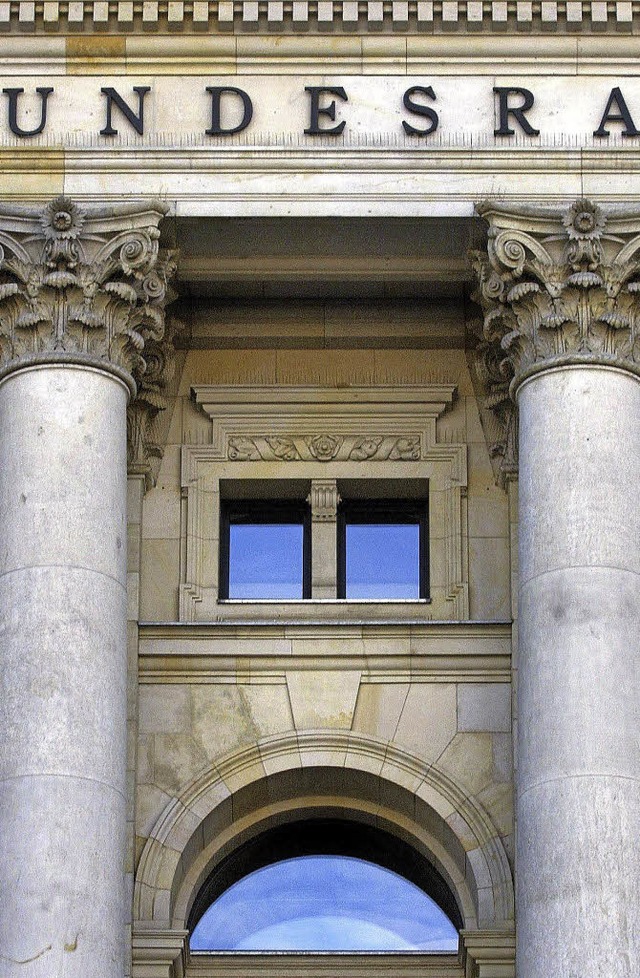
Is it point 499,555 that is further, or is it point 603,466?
point 499,555

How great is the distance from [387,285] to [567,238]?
2.88 metres

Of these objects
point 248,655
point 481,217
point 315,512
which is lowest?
point 248,655

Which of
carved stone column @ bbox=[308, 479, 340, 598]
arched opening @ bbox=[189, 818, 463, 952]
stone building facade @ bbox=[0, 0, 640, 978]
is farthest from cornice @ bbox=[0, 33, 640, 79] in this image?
arched opening @ bbox=[189, 818, 463, 952]

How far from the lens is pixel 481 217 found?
3012cm

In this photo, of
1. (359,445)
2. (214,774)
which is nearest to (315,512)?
(359,445)

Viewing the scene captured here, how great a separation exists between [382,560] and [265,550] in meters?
1.40

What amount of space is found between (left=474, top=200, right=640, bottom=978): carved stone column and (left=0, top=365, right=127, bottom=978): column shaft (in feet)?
13.7

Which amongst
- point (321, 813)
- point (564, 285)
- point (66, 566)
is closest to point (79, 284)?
point (66, 566)

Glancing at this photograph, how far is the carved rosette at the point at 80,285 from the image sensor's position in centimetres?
2941

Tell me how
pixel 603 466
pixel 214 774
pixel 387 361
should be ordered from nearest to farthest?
pixel 603 466 → pixel 214 774 → pixel 387 361

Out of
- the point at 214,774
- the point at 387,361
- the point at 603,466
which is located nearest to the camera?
the point at 603,466

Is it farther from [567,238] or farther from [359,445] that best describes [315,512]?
[567,238]

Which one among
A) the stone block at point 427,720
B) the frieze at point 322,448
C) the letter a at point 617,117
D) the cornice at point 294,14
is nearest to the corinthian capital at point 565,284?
the letter a at point 617,117

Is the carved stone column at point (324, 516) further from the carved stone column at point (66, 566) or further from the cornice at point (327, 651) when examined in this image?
the carved stone column at point (66, 566)
